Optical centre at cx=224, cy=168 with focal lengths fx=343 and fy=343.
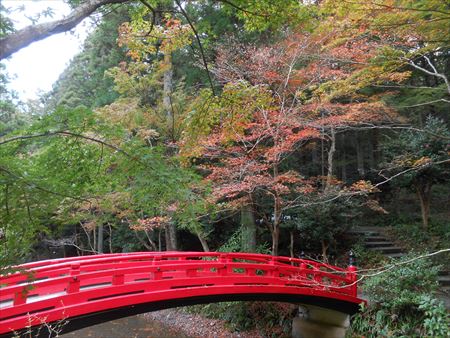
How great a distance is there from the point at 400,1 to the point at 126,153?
4696 mm

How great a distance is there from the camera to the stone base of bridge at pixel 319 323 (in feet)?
26.5

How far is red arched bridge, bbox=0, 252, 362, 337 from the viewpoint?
14.4 feet

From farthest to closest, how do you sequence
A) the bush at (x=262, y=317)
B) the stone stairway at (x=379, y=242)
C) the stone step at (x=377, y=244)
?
the stone step at (x=377, y=244), the stone stairway at (x=379, y=242), the bush at (x=262, y=317)

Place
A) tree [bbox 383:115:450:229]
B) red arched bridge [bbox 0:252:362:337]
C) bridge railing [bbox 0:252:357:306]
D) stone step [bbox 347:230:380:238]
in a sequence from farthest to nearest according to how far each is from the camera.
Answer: stone step [bbox 347:230:380:238]
tree [bbox 383:115:450:229]
bridge railing [bbox 0:252:357:306]
red arched bridge [bbox 0:252:362:337]

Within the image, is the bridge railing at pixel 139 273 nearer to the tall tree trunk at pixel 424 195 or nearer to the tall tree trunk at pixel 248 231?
the tall tree trunk at pixel 248 231

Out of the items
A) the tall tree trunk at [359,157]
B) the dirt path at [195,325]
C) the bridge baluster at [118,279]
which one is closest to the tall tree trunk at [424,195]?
the tall tree trunk at [359,157]

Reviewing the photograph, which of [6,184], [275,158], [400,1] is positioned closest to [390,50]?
[400,1]

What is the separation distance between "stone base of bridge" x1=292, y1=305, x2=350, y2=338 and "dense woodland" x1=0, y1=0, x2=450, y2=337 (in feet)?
2.54

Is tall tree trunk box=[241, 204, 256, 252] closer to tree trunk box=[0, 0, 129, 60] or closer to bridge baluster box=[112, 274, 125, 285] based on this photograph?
bridge baluster box=[112, 274, 125, 285]

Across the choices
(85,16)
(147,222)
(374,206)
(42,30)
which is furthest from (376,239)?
(42,30)

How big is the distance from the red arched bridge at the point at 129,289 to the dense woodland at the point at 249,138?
0.83 meters

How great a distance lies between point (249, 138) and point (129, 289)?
4438 mm

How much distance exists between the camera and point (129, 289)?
5328 millimetres

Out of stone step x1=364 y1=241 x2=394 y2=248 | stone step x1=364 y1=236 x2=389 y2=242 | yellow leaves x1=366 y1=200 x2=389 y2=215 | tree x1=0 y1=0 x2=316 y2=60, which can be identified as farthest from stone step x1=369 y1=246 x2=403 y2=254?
tree x1=0 y1=0 x2=316 y2=60
